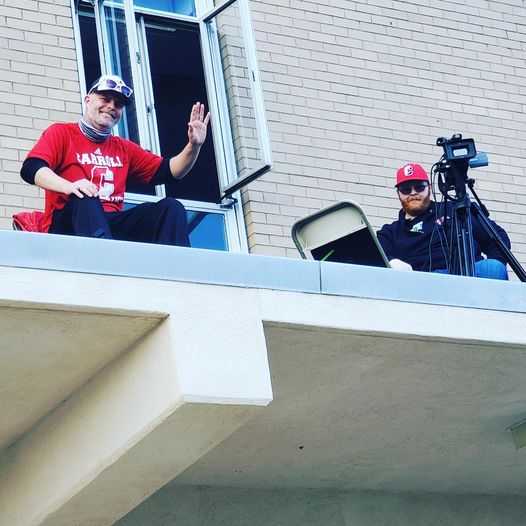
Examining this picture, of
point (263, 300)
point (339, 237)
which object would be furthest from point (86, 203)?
point (339, 237)

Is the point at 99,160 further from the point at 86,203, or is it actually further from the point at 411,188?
the point at 411,188

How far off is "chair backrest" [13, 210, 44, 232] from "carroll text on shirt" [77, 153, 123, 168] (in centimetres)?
39

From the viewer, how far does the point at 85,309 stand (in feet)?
19.0

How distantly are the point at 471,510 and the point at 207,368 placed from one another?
3.23m

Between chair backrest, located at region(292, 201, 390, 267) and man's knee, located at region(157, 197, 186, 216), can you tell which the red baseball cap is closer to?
chair backrest, located at region(292, 201, 390, 267)

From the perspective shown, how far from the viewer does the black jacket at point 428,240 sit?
319 inches

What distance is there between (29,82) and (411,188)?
7.76 feet

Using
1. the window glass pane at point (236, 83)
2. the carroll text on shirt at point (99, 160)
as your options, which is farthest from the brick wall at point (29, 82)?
the carroll text on shirt at point (99, 160)

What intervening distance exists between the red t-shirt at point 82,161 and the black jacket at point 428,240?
1.61 meters

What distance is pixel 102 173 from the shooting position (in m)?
7.47

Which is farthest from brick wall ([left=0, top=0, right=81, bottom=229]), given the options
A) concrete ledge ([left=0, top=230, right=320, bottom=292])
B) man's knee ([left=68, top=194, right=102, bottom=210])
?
concrete ledge ([left=0, top=230, right=320, bottom=292])

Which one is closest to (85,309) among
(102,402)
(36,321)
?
(36,321)

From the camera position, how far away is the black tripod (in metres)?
7.55

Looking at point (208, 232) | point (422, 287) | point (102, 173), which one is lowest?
point (422, 287)
